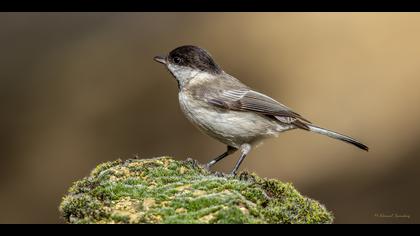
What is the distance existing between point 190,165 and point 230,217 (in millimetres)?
1956

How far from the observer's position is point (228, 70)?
14.2 metres

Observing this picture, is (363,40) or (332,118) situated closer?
(332,118)

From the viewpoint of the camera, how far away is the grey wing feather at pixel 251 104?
7.57 meters

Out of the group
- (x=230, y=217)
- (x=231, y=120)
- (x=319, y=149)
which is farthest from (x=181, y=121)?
(x=230, y=217)

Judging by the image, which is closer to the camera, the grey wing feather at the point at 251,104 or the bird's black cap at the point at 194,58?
the grey wing feather at the point at 251,104

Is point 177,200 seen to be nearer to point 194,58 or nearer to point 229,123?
point 229,123

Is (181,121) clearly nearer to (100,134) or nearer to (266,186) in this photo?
(100,134)

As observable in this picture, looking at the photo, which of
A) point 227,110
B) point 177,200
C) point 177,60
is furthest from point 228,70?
point 177,200

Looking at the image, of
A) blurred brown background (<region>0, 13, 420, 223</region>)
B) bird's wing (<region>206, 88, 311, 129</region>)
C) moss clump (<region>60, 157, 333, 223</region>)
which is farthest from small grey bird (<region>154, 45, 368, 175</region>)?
blurred brown background (<region>0, 13, 420, 223</region>)

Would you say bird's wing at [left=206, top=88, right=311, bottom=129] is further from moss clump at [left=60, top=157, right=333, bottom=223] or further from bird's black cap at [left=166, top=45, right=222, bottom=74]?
moss clump at [left=60, top=157, right=333, bottom=223]

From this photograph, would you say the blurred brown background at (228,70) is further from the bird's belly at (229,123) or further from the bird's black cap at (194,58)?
the bird's black cap at (194,58)

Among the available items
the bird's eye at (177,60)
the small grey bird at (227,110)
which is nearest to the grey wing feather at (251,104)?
the small grey bird at (227,110)

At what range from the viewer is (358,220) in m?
11.6

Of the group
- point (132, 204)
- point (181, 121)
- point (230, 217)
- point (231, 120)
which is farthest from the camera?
point (181, 121)
